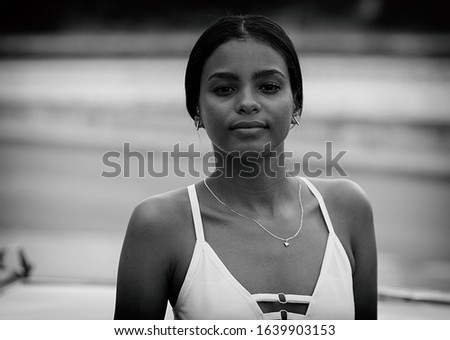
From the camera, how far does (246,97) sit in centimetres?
132

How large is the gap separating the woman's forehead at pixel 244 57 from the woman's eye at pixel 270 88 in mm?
36

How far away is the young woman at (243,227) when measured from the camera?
52.2 inches

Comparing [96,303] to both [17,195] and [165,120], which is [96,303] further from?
[165,120]

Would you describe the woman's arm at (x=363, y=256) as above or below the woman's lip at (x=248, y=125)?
below

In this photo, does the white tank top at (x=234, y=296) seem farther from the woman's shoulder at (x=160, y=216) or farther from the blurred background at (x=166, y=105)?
the blurred background at (x=166, y=105)

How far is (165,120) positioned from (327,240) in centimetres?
295

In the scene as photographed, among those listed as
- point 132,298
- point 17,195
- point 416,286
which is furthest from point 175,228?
point 17,195

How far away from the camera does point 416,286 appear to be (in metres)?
2.05

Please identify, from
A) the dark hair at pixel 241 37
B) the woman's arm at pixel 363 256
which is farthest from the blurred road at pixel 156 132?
the dark hair at pixel 241 37

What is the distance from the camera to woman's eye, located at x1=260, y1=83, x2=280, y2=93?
53.5 inches

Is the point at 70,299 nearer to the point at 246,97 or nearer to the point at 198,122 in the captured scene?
the point at 198,122

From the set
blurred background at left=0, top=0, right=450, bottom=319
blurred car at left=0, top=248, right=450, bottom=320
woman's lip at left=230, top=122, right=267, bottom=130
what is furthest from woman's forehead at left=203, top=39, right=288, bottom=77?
blurred background at left=0, top=0, right=450, bottom=319

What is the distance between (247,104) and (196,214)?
283mm

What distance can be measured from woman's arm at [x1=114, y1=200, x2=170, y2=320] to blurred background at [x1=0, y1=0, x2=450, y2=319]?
115 centimetres
